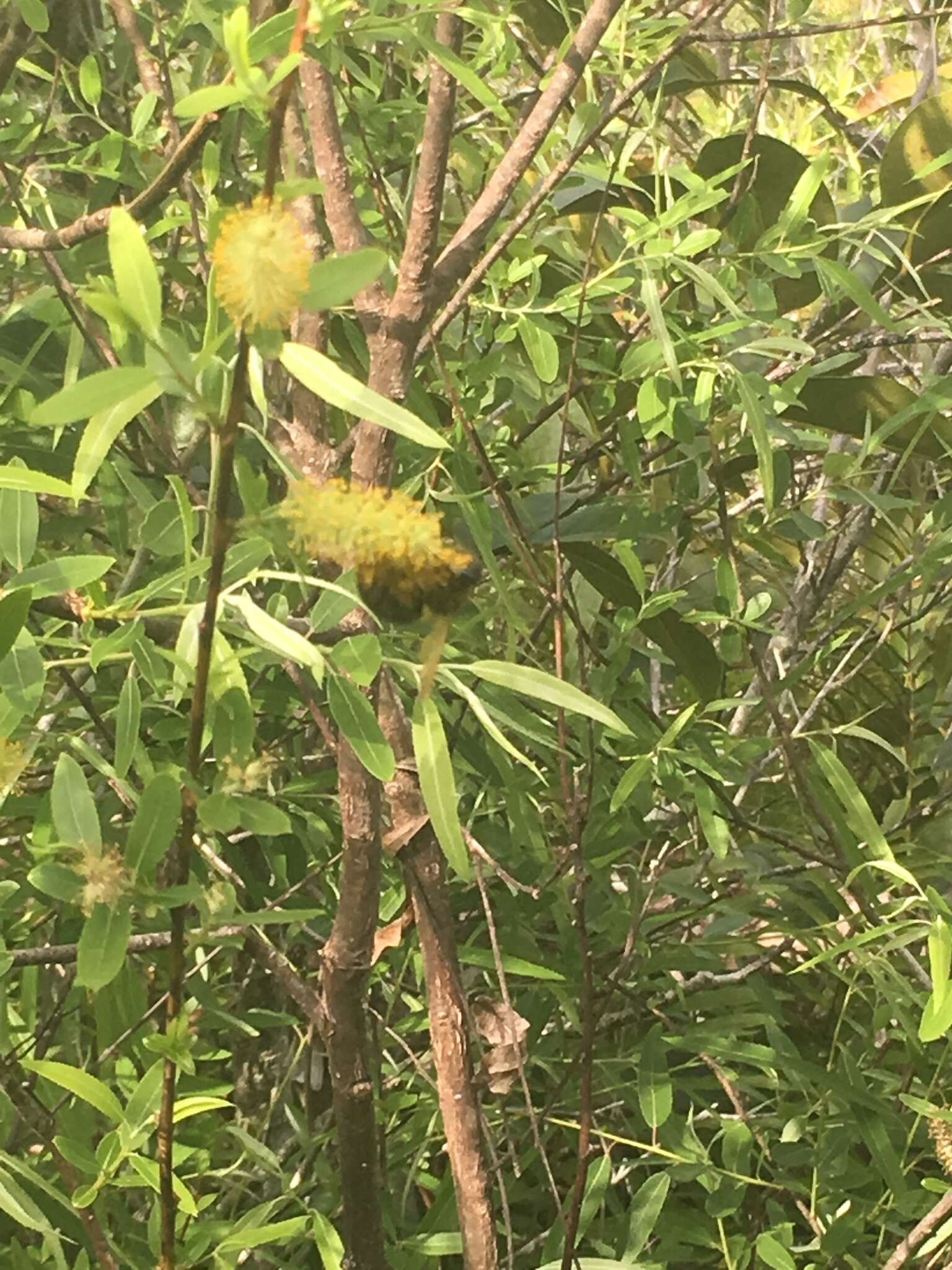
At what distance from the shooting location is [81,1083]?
38 cm

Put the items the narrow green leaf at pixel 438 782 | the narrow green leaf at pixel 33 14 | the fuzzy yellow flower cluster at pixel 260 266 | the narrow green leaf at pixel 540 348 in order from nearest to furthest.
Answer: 1. the fuzzy yellow flower cluster at pixel 260 266
2. the narrow green leaf at pixel 438 782
3. the narrow green leaf at pixel 33 14
4. the narrow green leaf at pixel 540 348

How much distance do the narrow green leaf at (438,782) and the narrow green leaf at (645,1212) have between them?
282mm

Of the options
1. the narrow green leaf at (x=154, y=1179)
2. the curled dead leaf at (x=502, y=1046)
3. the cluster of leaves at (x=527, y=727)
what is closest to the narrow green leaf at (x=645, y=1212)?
the cluster of leaves at (x=527, y=727)

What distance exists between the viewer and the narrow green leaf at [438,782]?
33 centimetres

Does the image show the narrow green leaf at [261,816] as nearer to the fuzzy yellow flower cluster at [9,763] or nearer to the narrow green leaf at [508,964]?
the fuzzy yellow flower cluster at [9,763]

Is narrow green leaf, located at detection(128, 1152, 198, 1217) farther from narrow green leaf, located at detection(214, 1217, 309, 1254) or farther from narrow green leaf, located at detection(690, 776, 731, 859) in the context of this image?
narrow green leaf, located at detection(690, 776, 731, 859)

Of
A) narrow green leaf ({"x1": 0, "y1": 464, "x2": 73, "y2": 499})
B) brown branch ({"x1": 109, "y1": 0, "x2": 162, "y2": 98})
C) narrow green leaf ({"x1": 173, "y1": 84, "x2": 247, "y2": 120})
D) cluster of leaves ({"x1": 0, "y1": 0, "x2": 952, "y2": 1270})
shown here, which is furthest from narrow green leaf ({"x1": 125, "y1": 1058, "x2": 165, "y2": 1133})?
brown branch ({"x1": 109, "y1": 0, "x2": 162, "y2": 98})

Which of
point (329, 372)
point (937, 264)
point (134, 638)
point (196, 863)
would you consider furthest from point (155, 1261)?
point (937, 264)

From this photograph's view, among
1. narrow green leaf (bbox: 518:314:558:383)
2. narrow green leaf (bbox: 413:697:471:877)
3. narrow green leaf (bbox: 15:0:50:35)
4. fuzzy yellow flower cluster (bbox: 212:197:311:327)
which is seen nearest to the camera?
fuzzy yellow flower cluster (bbox: 212:197:311:327)

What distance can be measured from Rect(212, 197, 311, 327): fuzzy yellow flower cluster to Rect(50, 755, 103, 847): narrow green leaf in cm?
17

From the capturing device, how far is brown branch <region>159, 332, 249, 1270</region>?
0.26m

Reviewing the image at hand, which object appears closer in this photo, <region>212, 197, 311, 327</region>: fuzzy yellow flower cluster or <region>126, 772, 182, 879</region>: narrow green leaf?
<region>212, 197, 311, 327</region>: fuzzy yellow flower cluster

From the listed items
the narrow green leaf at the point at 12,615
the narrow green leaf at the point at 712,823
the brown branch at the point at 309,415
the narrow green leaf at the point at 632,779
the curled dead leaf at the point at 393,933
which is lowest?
the curled dead leaf at the point at 393,933

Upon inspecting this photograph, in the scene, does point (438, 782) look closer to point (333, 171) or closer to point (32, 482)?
point (32, 482)
